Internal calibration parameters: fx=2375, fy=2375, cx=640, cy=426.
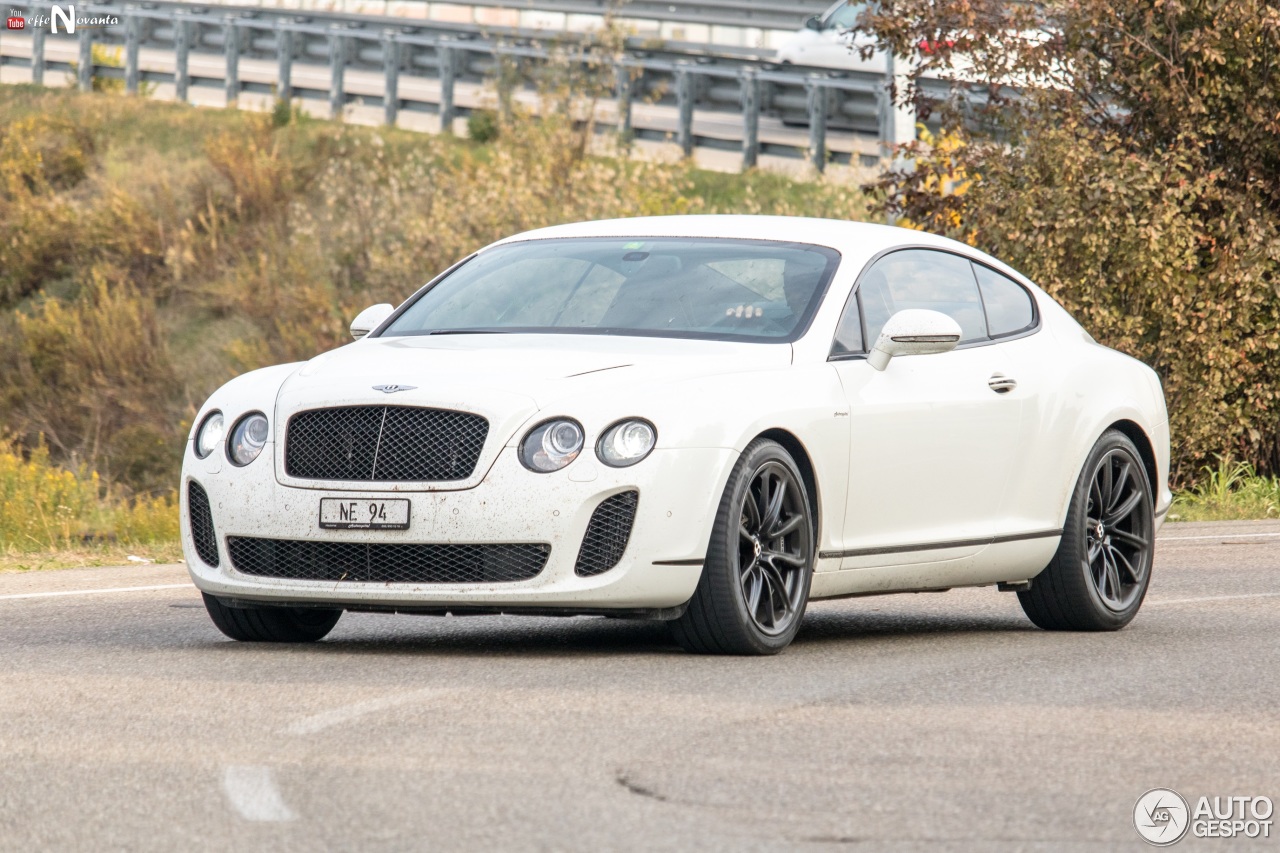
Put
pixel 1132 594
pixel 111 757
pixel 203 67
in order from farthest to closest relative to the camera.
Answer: pixel 203 67, pixel 1132 594, pixel 111 757

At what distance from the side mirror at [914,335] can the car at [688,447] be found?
11 mm

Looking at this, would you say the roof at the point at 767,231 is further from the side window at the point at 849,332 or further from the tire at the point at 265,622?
the tire at the point at 265,622

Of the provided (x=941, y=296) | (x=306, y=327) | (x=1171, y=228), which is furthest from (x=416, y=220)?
(x=941, y=296)

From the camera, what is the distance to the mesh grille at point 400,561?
301 inches

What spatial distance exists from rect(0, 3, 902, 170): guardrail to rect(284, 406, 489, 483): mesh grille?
19118 millimetres

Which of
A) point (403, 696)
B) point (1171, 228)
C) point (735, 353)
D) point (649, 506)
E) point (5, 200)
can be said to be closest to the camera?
point (403, 696)

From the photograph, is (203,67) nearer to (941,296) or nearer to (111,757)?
(941,296)

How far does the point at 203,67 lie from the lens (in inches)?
1483

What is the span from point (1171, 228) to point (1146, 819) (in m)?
11.9

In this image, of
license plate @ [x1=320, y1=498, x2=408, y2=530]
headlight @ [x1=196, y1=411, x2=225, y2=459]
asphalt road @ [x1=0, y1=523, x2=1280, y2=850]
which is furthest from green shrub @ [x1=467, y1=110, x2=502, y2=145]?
license plate @ [x1=320, y1=498, x2=408, y2=530]

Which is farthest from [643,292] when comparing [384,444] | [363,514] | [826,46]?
[826,46]

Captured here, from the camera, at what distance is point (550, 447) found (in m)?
7.63

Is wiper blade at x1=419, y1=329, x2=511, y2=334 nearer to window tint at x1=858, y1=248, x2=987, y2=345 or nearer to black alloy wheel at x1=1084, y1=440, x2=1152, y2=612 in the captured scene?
window tint at x1=858, y1=248, x2=987, y2=345

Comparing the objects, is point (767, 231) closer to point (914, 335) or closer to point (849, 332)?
point (849, 332)
